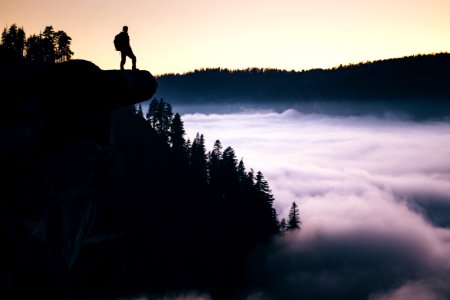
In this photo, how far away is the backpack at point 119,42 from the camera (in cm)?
1872

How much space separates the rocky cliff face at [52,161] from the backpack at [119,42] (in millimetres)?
1535

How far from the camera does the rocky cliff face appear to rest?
36.1ft

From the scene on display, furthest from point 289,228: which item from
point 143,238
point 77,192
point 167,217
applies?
point 77,192

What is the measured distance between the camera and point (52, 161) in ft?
49.4

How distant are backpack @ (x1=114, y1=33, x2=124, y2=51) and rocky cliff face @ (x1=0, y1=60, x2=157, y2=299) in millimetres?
1535

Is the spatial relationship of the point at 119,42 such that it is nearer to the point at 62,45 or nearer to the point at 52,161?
the point at 52,161

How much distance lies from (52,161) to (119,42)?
290 inches

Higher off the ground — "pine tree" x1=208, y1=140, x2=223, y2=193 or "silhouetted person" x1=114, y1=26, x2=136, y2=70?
"silhouetted person" x1=114, y1=26, x2=136, y2=70

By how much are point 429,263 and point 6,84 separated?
16564 centimetres

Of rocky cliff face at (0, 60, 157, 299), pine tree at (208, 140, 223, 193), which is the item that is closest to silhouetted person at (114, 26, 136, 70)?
rocky cliff face at (0, 60, 157, 299)

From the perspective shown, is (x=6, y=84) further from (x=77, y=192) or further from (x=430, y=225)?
(x=430, y=225)

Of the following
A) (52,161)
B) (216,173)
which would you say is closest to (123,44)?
(52,161)

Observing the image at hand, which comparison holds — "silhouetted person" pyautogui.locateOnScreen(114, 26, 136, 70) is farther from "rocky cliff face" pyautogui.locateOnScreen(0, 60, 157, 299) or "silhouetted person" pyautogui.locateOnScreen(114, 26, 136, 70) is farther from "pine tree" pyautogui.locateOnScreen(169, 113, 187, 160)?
"pine tree" pyautogui.locateOnScreen(169, 113, 187, 160)

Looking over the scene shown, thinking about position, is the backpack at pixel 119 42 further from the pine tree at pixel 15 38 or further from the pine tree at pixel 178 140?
the pine tree at pixel 15 38
